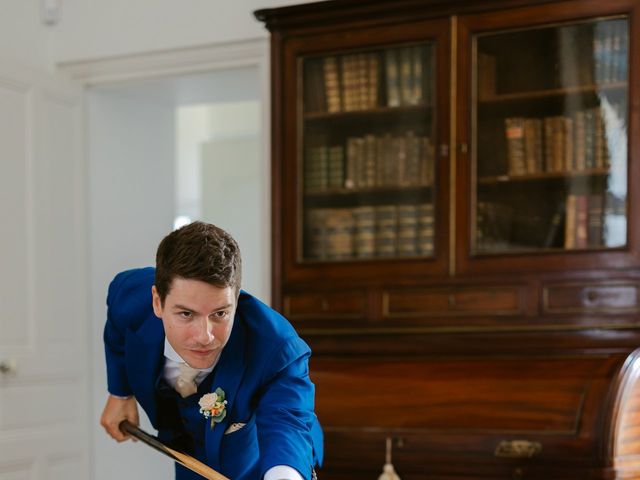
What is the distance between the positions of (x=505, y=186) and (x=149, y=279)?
1.51 m

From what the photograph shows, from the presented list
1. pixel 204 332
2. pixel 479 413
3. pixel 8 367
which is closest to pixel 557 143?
pixel 479 413

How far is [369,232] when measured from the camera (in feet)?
13.5

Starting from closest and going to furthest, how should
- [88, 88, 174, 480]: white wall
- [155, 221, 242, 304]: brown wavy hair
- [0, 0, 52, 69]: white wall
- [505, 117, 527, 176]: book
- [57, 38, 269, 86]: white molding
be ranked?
[155, 221, 242, 304]: brown wavy hair, [505, 117, 527, 176]: book, [57, 38, 269, 86]: white molding, [0, 0, 52, 69]: white wall, [88, 88, 174, 480]: white wall

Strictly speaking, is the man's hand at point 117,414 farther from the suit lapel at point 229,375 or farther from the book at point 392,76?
the book at point 392,76

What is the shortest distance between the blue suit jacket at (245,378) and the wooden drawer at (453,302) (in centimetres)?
122

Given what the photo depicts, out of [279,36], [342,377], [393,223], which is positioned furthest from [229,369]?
[279,36]

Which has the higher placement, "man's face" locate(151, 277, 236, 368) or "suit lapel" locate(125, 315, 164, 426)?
"man's face" locate(151, 277, 236, 368)

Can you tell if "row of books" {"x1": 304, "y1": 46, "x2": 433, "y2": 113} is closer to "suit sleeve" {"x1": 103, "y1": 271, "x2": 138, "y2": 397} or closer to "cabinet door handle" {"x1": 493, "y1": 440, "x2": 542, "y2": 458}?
"cabinet door handle" {"x1": 493, "y1": 440, "x2": 542, "y2": 458}

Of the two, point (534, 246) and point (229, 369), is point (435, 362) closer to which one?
point (534, 246)

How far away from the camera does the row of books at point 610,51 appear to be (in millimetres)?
3738

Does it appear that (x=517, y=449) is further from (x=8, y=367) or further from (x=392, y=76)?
(x=8, y=367)

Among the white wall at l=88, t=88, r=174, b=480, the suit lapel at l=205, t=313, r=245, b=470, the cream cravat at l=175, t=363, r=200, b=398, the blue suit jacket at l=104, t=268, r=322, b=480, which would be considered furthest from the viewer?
the white wall at l=88, t=88, r=174, b=480

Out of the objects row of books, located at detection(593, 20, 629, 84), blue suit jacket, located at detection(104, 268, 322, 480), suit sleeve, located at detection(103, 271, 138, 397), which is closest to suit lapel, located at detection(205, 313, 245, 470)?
blue suit jacket, located at detection(104, 268, 322, 480)

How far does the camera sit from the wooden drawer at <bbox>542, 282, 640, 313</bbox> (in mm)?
3658
